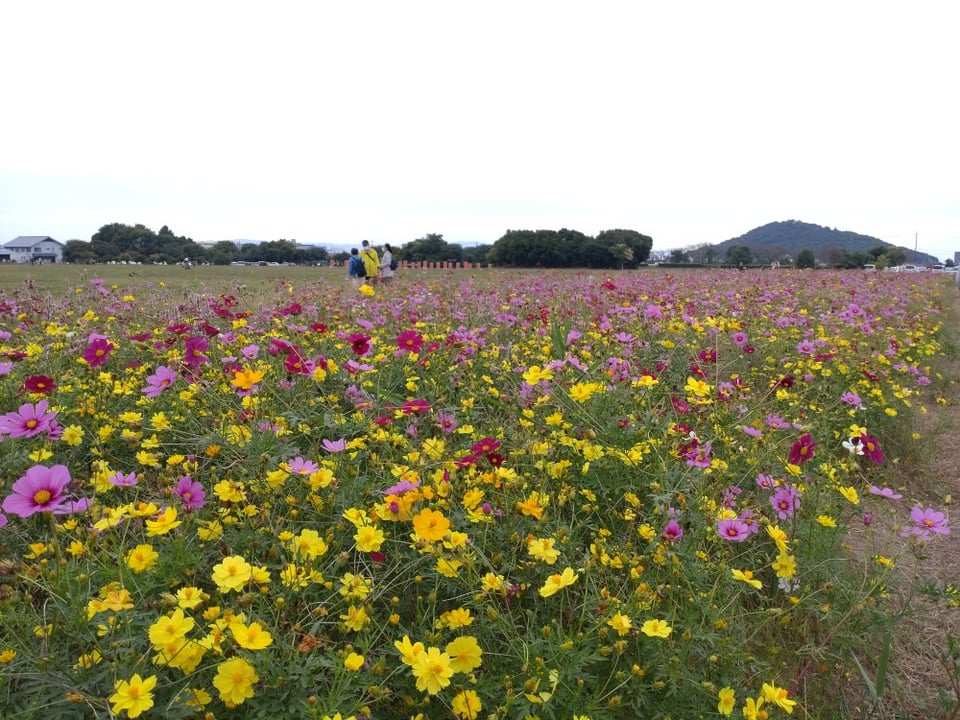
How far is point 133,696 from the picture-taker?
3.26ft

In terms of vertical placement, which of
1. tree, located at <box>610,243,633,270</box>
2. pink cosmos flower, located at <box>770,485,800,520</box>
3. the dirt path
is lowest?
the dirt path

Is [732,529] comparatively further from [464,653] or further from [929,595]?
[464,653]

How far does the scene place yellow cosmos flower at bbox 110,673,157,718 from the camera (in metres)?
0.98

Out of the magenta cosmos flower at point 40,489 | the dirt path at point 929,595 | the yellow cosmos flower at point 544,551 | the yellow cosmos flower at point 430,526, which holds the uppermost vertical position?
the magenta cosmos flower at point 40,489

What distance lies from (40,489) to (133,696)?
570 mm

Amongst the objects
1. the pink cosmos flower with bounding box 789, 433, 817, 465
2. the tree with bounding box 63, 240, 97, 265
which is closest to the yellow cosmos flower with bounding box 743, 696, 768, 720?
the pink cosmos flower with bounding box 789, 433, 817, 465

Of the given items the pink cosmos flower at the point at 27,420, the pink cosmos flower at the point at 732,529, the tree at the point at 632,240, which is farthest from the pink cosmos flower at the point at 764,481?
the tree at the point at 632,240

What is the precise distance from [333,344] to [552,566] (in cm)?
210

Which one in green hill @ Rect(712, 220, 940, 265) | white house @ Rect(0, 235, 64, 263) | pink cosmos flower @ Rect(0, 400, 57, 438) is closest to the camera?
pink cosmos flower @ Rect(0, 400, 57, 438)

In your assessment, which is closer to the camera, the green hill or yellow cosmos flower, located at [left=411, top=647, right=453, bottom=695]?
yellow cosmos flower, located at [left=411, top=647, right=453, bottom=695]

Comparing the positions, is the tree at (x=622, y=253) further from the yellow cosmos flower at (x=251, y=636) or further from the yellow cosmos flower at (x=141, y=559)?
the yellow cosmos flower at (x=251, y=636)

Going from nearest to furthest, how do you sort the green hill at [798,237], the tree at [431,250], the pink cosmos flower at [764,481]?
the pink cosmos flower at [764,481], the tree at [431,250], the green hill at [798,237]

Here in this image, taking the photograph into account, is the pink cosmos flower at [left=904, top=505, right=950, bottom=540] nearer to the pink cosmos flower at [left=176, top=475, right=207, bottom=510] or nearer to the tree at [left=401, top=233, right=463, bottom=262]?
the pink cosmos flower at [left=176, top=475, right=207, bottom=510]

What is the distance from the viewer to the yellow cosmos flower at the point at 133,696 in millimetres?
976
